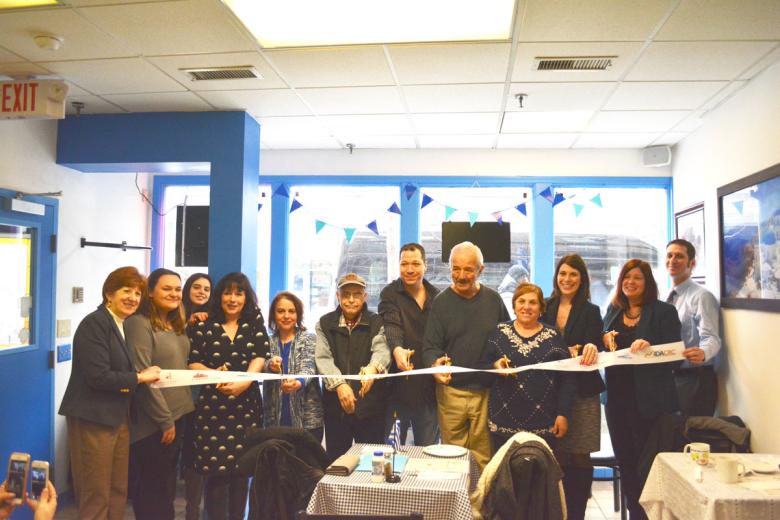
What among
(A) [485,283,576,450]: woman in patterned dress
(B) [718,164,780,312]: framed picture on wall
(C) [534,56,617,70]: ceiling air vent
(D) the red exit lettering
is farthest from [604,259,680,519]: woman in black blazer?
(D) the red exit lettering

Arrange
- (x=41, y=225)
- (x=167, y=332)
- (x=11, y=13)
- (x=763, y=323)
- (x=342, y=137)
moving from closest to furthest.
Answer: (x=11, y=13)
(x=167, y=332)
(x=763, y=323)
(x=41, y=225)
(x=342, y=137)

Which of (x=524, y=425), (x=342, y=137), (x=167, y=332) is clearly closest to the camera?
(x=524, y=425)

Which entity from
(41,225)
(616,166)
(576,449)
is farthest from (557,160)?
(41,225)

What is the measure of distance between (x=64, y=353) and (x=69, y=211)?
44.8 inches

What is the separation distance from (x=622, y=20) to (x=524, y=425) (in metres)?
2.19

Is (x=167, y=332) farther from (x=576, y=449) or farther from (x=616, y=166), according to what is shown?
(x=616, y=166)

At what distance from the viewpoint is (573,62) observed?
3.61m

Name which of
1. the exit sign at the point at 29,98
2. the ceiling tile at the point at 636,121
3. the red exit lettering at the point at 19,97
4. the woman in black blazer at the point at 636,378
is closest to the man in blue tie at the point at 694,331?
the woman in black blazer at the point at 636,378

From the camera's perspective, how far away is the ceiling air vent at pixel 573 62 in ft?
11.6

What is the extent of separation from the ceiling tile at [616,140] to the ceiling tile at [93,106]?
394 cm

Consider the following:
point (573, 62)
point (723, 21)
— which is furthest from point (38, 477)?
point (723, 21)

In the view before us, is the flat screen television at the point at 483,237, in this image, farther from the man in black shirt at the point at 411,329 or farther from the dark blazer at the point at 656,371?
the dark blazer at the point at 656,371

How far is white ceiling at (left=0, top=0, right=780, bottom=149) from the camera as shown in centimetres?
300

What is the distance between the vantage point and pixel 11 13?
2.96m
